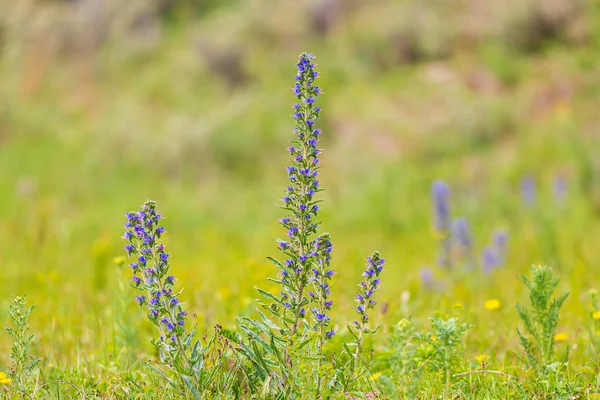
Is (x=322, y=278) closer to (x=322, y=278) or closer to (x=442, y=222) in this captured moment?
(x=322, y=278)

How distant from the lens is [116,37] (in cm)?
1259

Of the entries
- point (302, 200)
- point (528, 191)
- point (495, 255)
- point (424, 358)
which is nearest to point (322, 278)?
point (302, 200)

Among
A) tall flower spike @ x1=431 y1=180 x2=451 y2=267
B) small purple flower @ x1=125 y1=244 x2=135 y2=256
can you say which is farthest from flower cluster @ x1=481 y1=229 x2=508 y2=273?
small purple flower @ x1=125 y1=244 x2=135 y2=256

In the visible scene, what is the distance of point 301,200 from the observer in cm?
176

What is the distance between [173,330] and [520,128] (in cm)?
826

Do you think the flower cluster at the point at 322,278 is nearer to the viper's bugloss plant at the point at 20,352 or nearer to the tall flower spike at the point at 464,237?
the viper's bugloss plant at the point at 20,352

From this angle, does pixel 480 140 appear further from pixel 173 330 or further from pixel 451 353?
pixel 173 330

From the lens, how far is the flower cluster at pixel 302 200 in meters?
1.76

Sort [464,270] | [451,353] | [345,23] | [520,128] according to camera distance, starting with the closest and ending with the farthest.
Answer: [451,353] < [464,270] < [520,128] < [345,23]

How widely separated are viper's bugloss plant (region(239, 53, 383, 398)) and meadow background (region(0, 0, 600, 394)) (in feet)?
10.4

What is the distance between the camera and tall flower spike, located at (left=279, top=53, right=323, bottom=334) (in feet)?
5.79

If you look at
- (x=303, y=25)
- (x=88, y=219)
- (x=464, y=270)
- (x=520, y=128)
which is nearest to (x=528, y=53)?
(x=520, y=128)

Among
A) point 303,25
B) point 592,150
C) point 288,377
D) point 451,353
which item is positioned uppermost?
point 303,25

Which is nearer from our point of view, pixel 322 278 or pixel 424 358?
pixel 322 278
